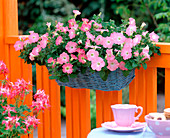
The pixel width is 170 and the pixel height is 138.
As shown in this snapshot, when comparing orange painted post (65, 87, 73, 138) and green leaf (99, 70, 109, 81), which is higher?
green leaf (99, 70, 109, 81)

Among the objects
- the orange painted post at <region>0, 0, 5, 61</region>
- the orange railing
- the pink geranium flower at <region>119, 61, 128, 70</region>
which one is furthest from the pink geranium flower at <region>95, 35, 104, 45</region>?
the orange painted post at <region>0, 0, 5, 61</region>

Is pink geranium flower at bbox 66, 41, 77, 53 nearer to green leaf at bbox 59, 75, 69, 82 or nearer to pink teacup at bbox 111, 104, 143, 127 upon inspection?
green leaf at bbox 59, 75, 69, 82

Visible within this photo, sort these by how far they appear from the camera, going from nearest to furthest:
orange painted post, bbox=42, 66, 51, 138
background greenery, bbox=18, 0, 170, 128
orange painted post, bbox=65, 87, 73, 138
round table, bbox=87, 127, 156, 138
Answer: round table, bbox=87, 127, 156, 138 < orange painted post, bbox=65, 87, 73, 138 < orange painted post, bbox=42, 66, 51, 138 < background greenery, bbox=18, 0, 170, 128

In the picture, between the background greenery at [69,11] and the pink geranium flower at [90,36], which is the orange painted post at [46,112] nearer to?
the pink geranium flower at [90,36]

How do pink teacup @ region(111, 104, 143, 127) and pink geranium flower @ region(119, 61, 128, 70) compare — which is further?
pink geranium flower @ region(119, 61, 128, 70)

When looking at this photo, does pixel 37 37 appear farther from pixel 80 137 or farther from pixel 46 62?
pixel 80 137

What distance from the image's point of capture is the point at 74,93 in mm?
2074

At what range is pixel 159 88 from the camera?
18.5 feet

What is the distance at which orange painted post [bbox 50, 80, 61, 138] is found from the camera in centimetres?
218

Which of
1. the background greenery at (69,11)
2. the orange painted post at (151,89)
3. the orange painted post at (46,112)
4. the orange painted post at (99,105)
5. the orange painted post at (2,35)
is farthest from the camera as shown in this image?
the background greenery at (69,11)

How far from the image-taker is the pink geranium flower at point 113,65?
1.63 metres

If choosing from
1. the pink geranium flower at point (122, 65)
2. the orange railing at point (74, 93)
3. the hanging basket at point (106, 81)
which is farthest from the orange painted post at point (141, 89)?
the pink geranium flower at point (122, 65)

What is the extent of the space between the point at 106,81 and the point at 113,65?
0.12m

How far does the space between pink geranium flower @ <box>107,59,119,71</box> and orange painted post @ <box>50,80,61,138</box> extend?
600mm
